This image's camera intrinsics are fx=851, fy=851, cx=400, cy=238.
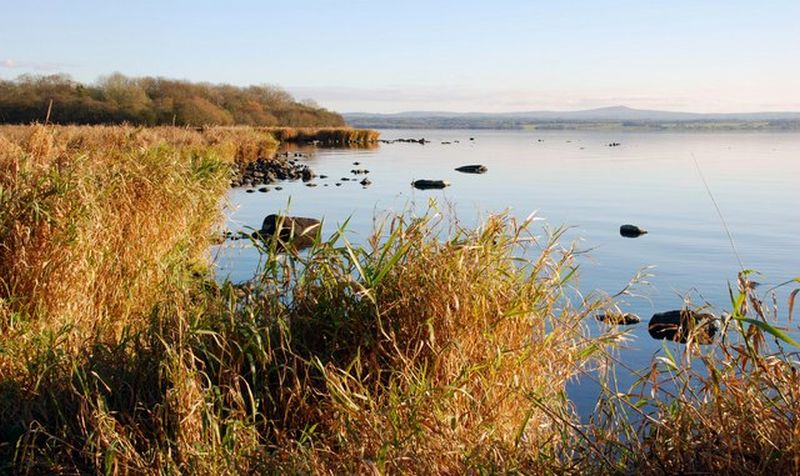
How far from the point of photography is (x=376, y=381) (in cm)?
587

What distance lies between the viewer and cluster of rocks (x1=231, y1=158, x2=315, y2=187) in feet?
96.5

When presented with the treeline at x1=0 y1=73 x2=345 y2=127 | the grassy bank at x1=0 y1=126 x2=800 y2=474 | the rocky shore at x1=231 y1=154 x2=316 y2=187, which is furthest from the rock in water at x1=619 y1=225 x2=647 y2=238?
the treeline at x1=0 y1=73 x2=345 y2=127

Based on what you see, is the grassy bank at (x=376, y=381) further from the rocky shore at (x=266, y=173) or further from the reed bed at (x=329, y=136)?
the reed bed at (x=329, y=136)

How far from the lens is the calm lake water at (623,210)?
13.7m

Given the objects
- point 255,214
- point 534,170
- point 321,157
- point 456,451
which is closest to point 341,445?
point 456,451

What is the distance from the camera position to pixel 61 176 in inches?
350

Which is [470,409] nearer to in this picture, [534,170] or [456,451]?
[456,451]

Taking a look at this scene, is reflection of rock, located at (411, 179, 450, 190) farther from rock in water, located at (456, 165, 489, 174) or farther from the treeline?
Result: the treeline

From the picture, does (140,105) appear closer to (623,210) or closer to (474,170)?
(474,170)

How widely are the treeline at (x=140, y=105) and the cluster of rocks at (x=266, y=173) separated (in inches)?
610

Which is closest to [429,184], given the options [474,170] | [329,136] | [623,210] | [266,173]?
[266,173]

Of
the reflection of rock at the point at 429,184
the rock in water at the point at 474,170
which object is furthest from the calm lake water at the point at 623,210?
the rock in water at the point at 474,170

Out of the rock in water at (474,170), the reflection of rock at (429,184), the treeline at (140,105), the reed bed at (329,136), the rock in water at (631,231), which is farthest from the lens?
the reed bed at (329,136)

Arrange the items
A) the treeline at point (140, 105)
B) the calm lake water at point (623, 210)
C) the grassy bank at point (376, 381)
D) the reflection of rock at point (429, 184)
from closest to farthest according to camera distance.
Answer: the grassy bank at point (376, 381) → the calm lake water at point (623, 210) → the reflection of rock at point (429, 184) → the treeline at point (140, 105)
